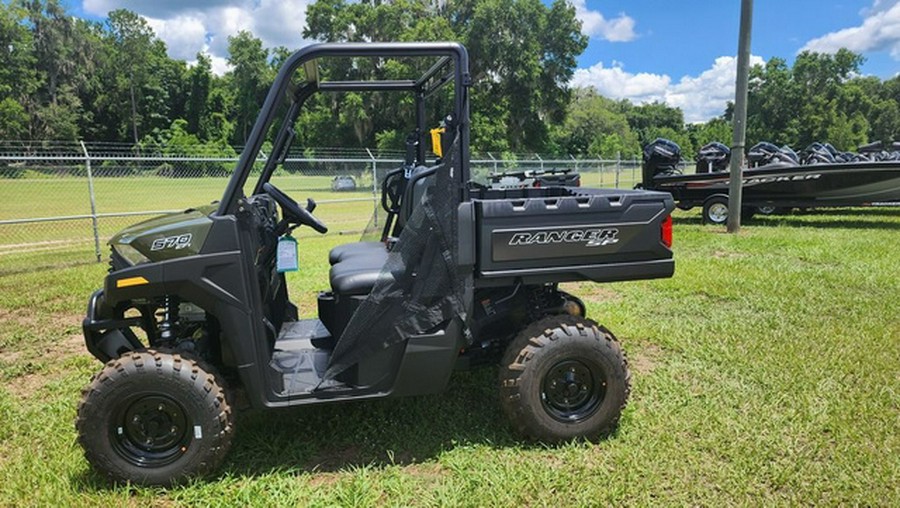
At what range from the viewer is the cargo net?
2.73 metres

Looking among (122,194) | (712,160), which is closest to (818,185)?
(712,160)

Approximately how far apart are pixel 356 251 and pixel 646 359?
2.25 meters

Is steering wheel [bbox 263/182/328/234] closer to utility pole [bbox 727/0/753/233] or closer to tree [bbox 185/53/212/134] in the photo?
utility pole [bbox 727/0/753/233]

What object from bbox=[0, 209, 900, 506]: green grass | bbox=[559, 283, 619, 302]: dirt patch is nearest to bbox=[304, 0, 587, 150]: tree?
bbox=[559, 283, 619, 302]: dirt patch

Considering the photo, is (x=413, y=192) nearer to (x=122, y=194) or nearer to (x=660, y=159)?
(x=660, y=159)

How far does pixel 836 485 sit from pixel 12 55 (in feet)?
197

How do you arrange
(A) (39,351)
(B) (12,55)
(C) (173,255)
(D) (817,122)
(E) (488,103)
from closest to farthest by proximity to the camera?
(C) (173,255)
(A) (39,351)
(E) (488,103)
(B) (12,55)
(D) (817,122)

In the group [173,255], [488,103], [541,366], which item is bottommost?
[541,366]

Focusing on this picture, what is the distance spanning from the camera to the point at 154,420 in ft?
8.66

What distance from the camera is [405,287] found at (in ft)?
9.10

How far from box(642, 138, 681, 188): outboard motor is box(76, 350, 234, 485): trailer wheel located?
1182 cm

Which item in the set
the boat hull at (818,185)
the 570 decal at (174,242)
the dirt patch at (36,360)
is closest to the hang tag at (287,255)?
the 570 decal at (174,242)

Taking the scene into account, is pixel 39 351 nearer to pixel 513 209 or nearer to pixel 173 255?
pixel 173 255

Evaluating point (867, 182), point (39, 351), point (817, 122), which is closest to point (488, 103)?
point (867, 182)
